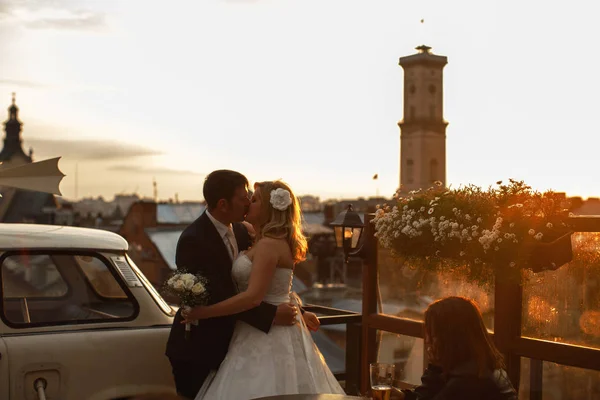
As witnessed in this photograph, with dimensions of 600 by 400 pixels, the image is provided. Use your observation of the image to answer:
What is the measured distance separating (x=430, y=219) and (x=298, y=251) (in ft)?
3.00

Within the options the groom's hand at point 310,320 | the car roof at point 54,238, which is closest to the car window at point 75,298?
the car roof at point 54,238

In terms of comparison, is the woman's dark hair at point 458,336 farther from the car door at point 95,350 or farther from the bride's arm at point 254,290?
the car door at point 95,350

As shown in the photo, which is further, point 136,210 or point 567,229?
point 136,210

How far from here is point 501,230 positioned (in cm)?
498

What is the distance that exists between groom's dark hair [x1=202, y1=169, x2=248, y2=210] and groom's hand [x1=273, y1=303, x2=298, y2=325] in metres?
0.76

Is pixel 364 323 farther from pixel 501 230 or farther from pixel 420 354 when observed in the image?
pixel 501 230

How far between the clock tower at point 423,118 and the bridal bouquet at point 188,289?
286ft

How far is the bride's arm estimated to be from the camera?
4.80m

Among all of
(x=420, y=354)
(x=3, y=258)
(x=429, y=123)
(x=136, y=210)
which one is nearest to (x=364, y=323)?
(x=420, y=354)

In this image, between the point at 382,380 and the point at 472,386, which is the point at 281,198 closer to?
the point at 382,380

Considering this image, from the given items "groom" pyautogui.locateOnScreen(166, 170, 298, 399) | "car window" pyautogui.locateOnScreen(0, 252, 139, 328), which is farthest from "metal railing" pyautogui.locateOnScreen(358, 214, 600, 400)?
"car window" pyautogui.locateOnScreen(0, 252, 139, 328)

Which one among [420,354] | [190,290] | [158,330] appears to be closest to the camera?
[190,290]

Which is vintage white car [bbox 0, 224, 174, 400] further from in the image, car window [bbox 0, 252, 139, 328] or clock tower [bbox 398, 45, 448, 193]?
clock tower [bbox 398, 45, 448, 193]

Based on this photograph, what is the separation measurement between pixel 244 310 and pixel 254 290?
18 centimetres
